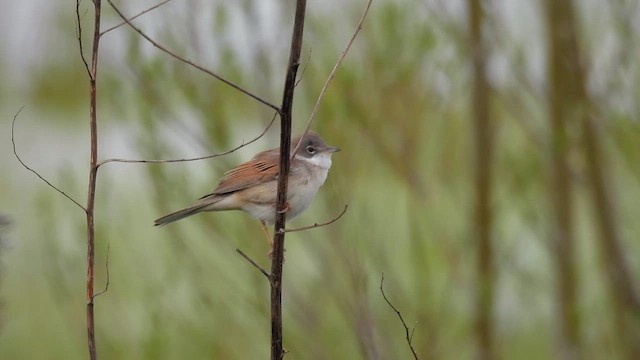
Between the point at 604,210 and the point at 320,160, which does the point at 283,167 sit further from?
the point at 604,210

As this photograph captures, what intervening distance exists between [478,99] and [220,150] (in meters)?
1.36

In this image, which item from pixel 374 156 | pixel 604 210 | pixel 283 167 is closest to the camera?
pixel 283 167

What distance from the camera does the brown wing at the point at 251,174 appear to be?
15.1ft

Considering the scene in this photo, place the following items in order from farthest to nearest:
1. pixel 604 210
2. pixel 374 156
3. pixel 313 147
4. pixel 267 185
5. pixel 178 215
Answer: pixel 374 156 → pixel 604 210 → pixel 313 147 → pixel 267 185 → pixel 178 215

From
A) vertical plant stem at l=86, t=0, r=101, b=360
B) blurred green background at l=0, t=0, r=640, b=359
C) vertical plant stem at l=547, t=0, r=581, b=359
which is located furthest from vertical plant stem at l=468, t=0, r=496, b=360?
vertical plant stem at l=86, t=0, r=101, b=360

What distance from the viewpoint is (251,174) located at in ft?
15.4

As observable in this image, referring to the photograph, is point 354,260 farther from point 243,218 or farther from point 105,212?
point 105,212

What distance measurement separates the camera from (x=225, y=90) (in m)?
5.61

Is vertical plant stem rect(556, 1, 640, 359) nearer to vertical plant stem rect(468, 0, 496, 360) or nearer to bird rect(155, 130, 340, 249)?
vertical plant stem rect(468, 0, 496, 360)

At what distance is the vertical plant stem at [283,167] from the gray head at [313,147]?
2.11m

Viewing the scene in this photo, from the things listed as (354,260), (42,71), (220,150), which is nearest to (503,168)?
(354,260)

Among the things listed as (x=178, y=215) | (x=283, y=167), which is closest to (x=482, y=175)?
(x=178, y=215)

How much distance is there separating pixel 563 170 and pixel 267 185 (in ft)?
5.14

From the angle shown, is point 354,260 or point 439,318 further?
point 439,318
